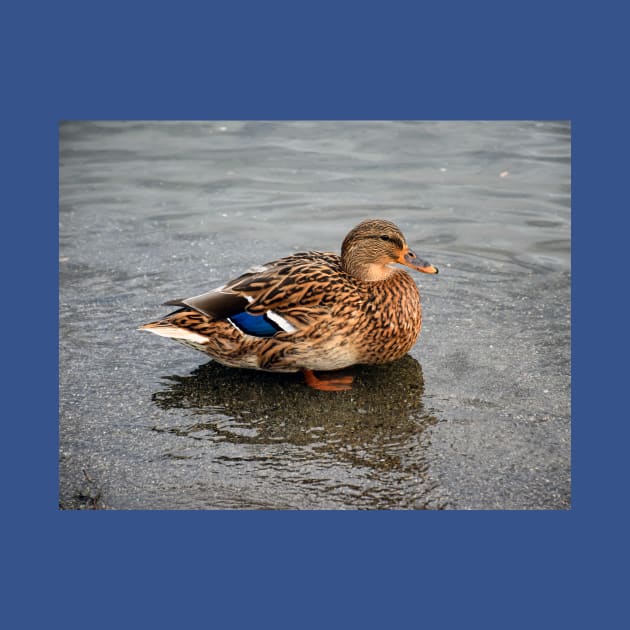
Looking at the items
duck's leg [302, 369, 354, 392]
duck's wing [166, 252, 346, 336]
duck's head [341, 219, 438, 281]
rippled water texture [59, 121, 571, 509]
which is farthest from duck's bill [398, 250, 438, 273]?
duck's leg [302, 369, 354, 392]

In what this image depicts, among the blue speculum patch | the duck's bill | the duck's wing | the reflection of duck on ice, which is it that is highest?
the duck's bill

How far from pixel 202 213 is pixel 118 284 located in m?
1.88

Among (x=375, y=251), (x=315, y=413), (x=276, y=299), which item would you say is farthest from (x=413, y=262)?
(x=315, y=413)

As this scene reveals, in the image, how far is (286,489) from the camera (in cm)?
441

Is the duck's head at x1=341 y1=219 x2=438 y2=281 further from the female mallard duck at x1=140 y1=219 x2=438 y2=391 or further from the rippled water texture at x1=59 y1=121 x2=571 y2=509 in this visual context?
the rippled water texture at x1=59 y1=121 x2=571 y2=509

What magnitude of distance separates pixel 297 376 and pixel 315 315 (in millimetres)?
556

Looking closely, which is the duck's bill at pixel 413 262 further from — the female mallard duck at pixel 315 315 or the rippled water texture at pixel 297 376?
the rippled water texture at pixel 297 376

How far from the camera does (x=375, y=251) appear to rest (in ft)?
18.5

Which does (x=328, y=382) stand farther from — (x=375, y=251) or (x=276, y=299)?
(x=375, y=251)

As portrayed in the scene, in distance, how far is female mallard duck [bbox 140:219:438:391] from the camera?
538 cm

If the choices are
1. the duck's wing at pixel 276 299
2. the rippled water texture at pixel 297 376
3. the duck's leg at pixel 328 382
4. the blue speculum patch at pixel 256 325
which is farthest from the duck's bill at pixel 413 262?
the blue speculum patch at pixel 256 325

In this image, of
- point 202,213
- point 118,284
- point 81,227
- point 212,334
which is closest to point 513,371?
point 212,334

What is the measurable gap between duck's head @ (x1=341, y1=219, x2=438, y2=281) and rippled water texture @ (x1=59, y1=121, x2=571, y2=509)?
0.70 m

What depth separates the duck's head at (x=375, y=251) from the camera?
5629 millimetres
